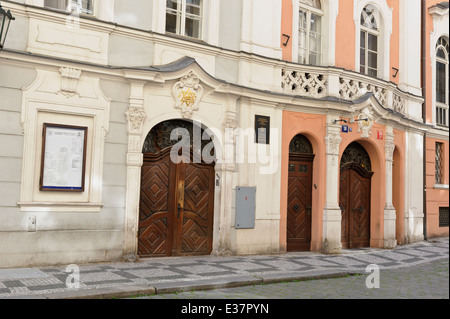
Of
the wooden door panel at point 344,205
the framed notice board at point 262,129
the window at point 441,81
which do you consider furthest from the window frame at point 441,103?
the framed notice board at point 262,129

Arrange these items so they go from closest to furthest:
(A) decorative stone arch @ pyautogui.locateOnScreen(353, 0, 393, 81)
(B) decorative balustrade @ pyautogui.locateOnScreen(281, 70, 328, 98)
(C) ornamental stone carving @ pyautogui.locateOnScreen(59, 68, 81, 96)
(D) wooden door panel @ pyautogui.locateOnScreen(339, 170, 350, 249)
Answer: (C) ornamental stone carving @ pyautogui.locateOnScreen(59, 68, 81, 96) < (B) decorative balustrade @ pyautogui.locateOnScreen(281, 70, 328, 98) < (D) wooden door panel @ pyautogui.locateOnScreen(339, 170, 350, 249) < (A) decorative stone arch @ pyautogui.locateOnScreen(353, 0, 393, 81)

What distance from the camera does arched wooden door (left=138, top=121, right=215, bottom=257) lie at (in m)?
10.4

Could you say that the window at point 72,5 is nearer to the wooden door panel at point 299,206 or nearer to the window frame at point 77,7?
the window frame at point 77,7

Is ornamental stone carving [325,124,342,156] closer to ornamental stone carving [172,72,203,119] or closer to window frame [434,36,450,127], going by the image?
ornamental stone carving [172,72,203,119]

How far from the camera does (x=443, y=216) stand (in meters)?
17.3

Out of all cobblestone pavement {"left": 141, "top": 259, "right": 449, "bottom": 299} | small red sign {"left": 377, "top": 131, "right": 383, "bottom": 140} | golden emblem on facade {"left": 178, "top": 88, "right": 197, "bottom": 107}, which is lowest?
cobblestone pavement {"left": 141, "top": 259, "right": 449, "bottom": 299}

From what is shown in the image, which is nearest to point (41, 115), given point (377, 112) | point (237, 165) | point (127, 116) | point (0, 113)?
point (0, 113)

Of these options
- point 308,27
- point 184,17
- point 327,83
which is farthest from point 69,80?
point 308,27

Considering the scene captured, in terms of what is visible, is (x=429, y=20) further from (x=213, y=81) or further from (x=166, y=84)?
(x=166, y=84)

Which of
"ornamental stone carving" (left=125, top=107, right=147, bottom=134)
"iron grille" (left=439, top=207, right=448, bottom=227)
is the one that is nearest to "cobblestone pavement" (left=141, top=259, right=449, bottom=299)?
"ornamental stone carving" (left=125, top=107, right=147, bottom=134)

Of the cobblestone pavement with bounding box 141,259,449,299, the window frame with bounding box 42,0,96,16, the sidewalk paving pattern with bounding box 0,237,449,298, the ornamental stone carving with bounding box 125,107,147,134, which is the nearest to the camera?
the sidewalk paving pattern with bounding box 0,237,449,298

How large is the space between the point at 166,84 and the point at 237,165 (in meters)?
2.46

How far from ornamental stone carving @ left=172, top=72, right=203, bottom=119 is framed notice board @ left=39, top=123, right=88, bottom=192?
206cm

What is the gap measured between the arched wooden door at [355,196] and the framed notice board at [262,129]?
289 cm
